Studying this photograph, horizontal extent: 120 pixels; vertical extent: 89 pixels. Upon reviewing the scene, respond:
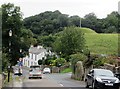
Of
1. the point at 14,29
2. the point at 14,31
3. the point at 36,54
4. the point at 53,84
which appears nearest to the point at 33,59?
the point at 36,54

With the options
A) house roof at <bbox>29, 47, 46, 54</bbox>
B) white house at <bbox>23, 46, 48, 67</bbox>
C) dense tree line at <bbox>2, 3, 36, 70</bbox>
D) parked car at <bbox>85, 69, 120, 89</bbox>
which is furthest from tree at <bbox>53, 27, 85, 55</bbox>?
parked car at <bbox>85, 69, 120, 89</bbox>

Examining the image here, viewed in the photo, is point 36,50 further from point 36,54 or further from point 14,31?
point 14,31

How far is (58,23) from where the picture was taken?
537 ft

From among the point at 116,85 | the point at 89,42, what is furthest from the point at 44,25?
the point at 116,85

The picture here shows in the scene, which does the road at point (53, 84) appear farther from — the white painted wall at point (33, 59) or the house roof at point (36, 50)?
the house roof at point (36, 50)

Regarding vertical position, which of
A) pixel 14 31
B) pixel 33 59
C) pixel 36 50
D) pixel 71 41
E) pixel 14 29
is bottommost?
pixel 33 59

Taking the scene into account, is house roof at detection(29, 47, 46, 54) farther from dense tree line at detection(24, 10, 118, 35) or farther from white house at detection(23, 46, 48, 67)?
dense tree line at detection(24, 10, 118, 35)

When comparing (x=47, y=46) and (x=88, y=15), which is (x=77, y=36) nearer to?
(x=47, y=46)

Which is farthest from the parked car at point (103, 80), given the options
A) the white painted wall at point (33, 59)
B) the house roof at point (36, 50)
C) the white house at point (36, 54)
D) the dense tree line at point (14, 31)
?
the house roof at point (36, 50)

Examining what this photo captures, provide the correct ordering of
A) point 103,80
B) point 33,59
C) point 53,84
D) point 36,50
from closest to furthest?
point 103,80, point 53,84, point 33,59, point 36,50

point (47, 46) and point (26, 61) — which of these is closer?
point (47, 46)

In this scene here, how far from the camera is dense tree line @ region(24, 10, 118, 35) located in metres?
154

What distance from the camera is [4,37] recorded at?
63.9 m

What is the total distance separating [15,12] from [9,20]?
2511 mm
